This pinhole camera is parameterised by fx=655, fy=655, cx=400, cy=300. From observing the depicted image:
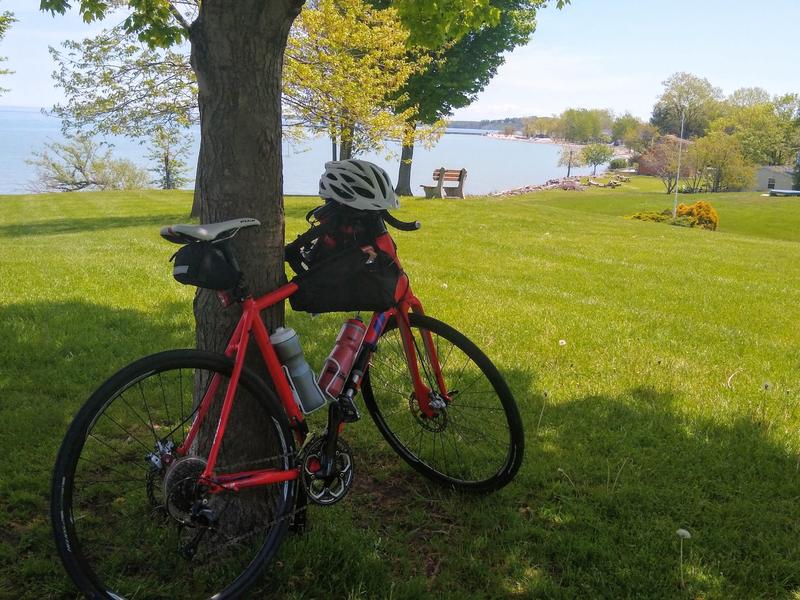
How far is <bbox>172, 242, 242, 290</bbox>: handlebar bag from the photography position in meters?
2.57

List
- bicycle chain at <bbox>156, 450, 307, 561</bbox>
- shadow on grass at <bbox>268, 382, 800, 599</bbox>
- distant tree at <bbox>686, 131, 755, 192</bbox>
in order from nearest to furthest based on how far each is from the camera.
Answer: bicycle chain at <bbox>156, 450, 307, 561</bbox> < shadow on grass at <bbox>268, 382, 800, 599</bbox> < distant tree at <bbox>686, 131, 755, 192</bbox>

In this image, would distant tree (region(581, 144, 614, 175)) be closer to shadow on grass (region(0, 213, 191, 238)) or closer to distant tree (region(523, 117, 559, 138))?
distant tree (region(523, 117, 559, 138))

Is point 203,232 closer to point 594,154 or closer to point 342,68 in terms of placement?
point 342,68

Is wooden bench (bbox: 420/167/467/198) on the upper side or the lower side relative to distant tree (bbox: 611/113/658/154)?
lower

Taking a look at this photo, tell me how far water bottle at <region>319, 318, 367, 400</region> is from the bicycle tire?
13.1 inches

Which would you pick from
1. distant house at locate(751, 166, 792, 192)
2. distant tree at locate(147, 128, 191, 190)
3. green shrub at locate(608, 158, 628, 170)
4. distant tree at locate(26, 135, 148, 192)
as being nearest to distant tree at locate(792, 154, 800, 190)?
distant house at locate(751, 166, 792, 192)

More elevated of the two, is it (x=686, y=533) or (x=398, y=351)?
(x=398, y=351)

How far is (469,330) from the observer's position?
648 cm

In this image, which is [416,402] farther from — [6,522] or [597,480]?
[6,522]

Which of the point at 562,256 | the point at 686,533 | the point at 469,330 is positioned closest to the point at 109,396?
the point at 686,533

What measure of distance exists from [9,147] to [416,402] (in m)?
118

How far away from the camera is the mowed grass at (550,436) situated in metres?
2.88

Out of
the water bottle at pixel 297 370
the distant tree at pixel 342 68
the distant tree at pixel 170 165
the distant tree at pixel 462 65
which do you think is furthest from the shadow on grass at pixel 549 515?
the distant tree at pixel 170 165

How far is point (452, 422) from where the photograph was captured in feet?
12.1
